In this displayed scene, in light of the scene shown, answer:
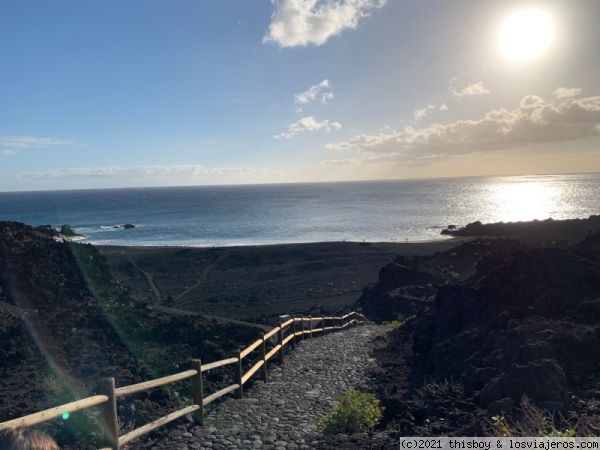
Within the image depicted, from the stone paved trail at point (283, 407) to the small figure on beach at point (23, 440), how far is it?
4544 millimetres

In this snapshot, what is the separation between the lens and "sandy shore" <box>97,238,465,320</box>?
32.0 metres

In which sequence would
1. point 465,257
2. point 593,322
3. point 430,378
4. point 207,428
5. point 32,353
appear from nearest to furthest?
1. point 207,428
2. point 593,322
3. point 430,378
4. point 32,353
5. point 465,257

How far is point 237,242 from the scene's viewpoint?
70875mm

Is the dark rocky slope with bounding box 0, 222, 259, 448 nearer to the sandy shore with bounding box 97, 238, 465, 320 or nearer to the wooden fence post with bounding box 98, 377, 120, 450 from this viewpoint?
the wooden fence post with bounding box 98, 377, 120, 450

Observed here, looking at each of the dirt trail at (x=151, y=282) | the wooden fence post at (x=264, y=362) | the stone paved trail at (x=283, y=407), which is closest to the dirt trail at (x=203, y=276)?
the dirt trail at (x=151, y=282)

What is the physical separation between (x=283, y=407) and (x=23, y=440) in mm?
6761

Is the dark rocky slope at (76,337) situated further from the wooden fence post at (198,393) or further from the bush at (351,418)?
the bush at (351,418)

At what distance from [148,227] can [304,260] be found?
5886 centimetres

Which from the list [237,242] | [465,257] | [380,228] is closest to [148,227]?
[237,242]

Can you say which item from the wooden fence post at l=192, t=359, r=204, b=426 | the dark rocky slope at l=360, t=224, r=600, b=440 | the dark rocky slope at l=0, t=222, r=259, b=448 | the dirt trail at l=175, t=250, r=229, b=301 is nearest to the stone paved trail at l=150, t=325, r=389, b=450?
the wooden fence post at l=192, t=359, r=204, b=426

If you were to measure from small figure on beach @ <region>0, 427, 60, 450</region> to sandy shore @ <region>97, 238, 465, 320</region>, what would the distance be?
79.7 ft

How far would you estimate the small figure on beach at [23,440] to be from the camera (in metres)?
3.07

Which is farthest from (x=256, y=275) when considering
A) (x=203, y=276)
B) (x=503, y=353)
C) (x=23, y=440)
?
(x=23, y=440)

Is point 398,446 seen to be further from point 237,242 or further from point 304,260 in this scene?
point 237,242
